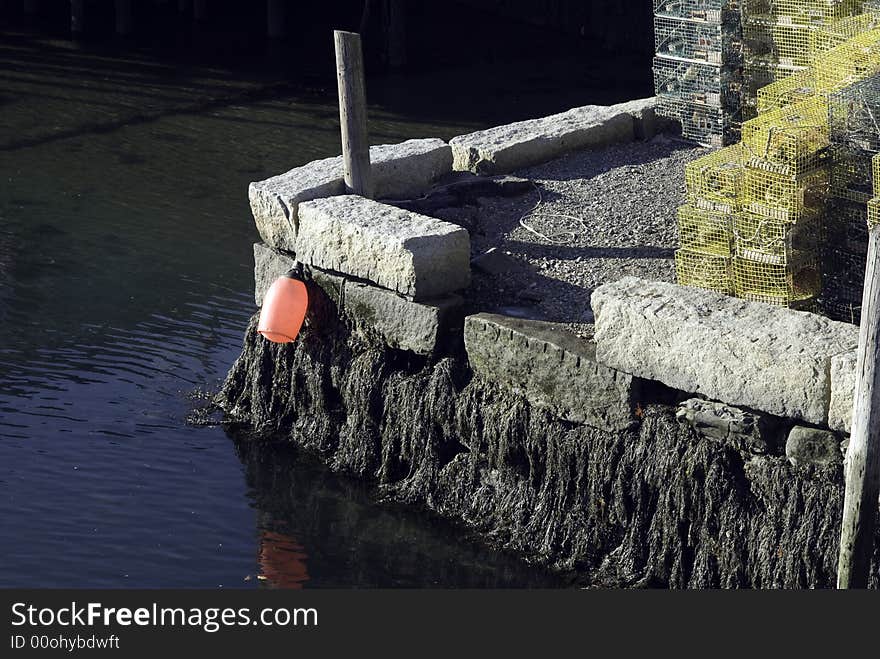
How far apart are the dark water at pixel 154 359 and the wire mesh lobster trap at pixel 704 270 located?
186cm

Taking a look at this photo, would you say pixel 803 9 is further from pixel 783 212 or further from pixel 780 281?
pixel 780 281

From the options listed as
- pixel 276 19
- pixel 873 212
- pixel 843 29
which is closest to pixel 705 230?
pixel 873 212

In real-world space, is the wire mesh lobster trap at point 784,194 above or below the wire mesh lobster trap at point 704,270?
above

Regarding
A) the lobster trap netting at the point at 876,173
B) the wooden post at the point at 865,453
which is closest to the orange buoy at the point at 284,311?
the lobster trap netting at the point at 876,173

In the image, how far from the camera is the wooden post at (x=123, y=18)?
65.0 ft

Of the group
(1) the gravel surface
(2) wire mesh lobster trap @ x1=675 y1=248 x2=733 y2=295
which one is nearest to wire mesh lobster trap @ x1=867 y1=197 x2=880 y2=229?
(2) wire mesh lobster trap @ x1=675 y1=248 x2=733 y2=295

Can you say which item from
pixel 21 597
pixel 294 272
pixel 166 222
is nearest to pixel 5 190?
pixel 166 222

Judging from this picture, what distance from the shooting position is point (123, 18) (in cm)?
1992

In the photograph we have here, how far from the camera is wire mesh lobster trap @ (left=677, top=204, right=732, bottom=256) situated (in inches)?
→ 308

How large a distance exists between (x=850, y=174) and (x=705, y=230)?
0.82 metres

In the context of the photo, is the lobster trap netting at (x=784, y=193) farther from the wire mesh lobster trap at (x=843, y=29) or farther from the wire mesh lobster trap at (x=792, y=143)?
the wire mesh lobster trap at (x=843, y=29)

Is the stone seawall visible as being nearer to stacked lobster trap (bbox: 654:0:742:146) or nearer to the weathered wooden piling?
stacked lobster trap (bbox: 654:0:742:146)

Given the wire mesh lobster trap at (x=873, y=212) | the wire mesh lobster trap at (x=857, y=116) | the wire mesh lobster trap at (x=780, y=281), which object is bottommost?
the wire mesh lobster trap at (x=780, y=281)

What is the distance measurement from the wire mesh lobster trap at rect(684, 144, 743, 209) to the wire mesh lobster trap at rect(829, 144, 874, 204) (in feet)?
1.66
